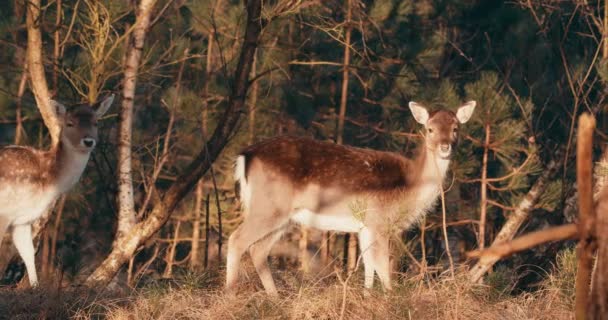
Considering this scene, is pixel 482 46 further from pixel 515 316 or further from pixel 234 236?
pixel 515 316

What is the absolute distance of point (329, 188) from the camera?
8844mm

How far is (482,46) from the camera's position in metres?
17.9

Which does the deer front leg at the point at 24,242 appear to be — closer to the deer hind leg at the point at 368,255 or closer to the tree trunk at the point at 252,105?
the deer hind leg at the point at 368,255

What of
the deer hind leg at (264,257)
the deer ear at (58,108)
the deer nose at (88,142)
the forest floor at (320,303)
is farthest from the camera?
the deer ear at (58,108)

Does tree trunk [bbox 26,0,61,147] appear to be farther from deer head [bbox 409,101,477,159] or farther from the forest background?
deer head [bbox 409,101,477,159]

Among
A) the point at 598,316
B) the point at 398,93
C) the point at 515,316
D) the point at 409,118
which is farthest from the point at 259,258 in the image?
the point at 398,93

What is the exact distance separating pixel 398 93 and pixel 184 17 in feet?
12.5

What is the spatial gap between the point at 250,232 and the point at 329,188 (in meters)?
0.79

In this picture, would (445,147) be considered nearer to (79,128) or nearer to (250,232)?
(250,232)

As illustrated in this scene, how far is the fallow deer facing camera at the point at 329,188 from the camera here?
8.69m

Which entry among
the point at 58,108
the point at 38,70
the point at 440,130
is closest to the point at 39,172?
the point at 58,108

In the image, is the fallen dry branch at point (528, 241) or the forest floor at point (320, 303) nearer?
the fallen dry branch at point (528, 241)

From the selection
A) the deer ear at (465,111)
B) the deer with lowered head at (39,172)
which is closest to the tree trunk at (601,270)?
the deer ear at (465,111)

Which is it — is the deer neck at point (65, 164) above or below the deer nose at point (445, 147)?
below
